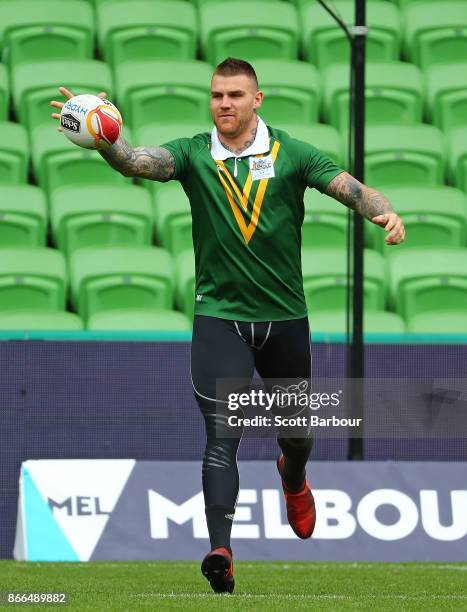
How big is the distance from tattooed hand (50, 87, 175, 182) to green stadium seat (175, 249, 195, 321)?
4.61m

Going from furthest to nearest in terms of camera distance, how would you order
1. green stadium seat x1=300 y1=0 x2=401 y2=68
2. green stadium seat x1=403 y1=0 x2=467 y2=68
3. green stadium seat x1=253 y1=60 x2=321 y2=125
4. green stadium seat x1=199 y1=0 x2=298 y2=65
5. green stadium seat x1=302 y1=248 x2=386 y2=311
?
green stadium seat x1=403 y1=0 x2=467 y2=68, green stadium seat x1=300 y1=0 x2=401 y2=68, green stadium seat x1=199 y1=0 x2=298 y2=65, green stadium seat x1=253 y1=60 x2=321 y2=125, green stadium seat x1=302 y1=248 x2=386 y2=311

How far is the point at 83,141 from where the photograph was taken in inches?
240

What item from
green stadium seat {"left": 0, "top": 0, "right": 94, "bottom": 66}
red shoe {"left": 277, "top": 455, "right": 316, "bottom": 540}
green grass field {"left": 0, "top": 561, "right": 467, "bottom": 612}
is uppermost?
green stadium seat {"left": 0, "top": 0, "right": 94, "bottom": 66}

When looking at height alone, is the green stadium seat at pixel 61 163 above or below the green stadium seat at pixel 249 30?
below

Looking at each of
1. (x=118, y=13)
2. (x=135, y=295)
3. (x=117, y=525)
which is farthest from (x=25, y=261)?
(x=118, y=13)

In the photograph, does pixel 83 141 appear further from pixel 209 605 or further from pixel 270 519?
pixel 270 519

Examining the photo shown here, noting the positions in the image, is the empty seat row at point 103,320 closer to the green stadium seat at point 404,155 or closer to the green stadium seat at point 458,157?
the green stadium seat at point 404,155

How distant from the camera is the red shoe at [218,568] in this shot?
602 centimetres

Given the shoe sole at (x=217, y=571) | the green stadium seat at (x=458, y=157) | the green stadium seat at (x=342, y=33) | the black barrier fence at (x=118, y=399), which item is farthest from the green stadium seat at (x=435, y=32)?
the shoe sole at (x=217, y=571)

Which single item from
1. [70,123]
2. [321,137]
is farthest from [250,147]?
[321,137]

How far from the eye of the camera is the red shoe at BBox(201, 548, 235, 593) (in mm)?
6023

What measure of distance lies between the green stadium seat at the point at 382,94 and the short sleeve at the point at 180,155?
684 cm

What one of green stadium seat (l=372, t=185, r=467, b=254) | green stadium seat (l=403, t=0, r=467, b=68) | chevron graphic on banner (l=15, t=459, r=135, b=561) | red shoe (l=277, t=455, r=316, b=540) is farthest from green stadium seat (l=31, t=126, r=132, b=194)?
red shoe (l=277, t=455, r=316, b=540)

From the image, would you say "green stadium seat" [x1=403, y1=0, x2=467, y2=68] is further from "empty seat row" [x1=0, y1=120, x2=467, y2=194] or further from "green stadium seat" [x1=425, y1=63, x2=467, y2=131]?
"empty seat row" [x1=0, y1=120, x2=467, y2=194]
